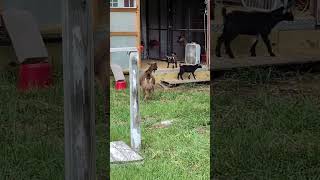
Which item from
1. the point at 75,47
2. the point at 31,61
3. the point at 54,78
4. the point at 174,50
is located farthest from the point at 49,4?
the point at 174,50

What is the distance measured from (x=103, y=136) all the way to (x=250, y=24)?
414 cm

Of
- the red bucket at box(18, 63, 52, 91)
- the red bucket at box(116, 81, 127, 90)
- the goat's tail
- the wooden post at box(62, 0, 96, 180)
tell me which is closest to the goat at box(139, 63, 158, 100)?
the red bucket at box(116, 81, 127, 90)

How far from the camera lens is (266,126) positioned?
331 cm

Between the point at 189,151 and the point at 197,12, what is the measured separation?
4342 millimetres

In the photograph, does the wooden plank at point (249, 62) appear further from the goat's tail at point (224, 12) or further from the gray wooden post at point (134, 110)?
the gray wooden post at point (134, 110)

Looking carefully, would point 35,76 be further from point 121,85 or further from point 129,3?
point 129,3

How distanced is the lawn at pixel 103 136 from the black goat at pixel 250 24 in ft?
3.77

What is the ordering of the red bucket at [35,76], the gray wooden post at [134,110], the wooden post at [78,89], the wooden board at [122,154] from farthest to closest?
1. the red bucket at [35,76]
2. the gray wooden post at [134,110]
3. the wooden board at [122,154]
4. the wooden post at [78,89]

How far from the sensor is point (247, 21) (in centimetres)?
564

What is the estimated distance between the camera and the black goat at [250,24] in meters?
5.32

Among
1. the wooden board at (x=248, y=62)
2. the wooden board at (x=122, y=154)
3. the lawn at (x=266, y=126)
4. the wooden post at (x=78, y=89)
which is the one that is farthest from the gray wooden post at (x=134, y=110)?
the wooden board at (x=248, y=62)

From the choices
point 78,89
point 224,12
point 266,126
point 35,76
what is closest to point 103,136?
point 78,89

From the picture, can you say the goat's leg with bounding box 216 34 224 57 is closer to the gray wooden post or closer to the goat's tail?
the goat's tail

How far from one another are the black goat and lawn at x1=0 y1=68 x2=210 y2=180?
1150 millimetres
